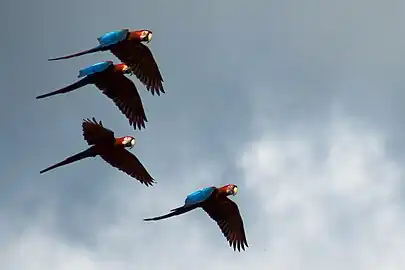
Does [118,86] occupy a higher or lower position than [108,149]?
higher

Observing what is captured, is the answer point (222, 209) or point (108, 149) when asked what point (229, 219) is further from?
point (108, 149)

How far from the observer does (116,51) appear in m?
18.8

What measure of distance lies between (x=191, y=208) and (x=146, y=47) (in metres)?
4.01

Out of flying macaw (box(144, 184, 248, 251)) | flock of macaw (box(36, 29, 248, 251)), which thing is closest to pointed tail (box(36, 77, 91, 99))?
flock of macaw (box(36, 29, 248, 251))

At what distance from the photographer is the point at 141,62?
1897cm

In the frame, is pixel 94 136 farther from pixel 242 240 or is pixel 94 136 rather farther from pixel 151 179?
pixel 242 240

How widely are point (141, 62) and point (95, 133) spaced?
2062 mm

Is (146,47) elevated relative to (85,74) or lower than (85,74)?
elevated

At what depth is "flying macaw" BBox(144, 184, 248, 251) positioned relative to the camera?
1858 cm

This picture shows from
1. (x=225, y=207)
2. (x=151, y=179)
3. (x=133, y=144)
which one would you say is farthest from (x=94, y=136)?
(x=225, y=207)

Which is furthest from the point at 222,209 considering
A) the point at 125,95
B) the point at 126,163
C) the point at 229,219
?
the point at 125,95

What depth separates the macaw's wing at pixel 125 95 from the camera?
1944 cm

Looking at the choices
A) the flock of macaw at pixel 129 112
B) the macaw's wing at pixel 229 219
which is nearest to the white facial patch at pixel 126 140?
the flock of macaw at pixel 129 112

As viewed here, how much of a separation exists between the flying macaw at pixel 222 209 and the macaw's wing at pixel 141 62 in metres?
2.72
